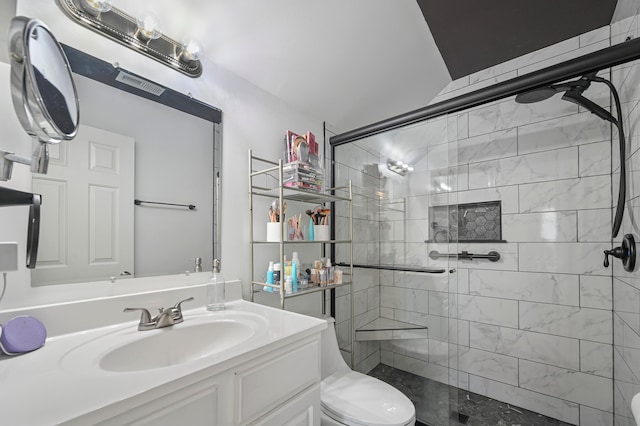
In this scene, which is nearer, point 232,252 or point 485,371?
point 232,252

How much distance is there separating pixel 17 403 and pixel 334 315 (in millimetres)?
1681

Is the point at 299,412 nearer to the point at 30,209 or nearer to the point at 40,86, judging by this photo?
the point at 30,209

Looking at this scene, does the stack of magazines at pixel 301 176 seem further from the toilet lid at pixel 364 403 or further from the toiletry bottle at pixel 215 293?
the toilet lid at pixel 364 403

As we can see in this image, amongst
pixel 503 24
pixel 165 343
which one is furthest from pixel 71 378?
pixel 503 24

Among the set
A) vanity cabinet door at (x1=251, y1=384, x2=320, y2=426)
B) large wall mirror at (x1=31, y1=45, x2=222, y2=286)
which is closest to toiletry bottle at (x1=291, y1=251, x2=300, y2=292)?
large wall mirror at (x1=31, y1=45, x2=222, y2=286)

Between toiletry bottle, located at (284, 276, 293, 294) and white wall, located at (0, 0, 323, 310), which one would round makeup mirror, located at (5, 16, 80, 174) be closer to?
white wall, located at (0, 0, 323, 310)

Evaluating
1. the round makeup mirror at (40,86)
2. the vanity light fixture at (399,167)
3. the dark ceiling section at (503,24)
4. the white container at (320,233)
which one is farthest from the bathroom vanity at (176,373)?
the dark ceiling section at (503,24)

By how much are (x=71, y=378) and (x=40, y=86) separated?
2.22 feet

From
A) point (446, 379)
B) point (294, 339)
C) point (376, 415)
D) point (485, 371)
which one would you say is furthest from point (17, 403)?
point (485, 371)

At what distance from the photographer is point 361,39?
1.52m

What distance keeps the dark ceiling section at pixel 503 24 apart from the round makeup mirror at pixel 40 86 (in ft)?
5.28

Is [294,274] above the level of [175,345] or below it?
above

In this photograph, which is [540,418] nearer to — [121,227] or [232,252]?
[232,252]

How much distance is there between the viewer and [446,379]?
5.67ft
